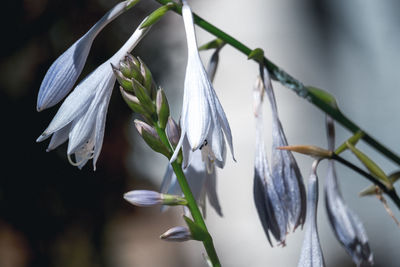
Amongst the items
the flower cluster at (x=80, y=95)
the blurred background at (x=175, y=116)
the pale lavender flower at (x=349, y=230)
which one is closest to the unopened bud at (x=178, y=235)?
the flower cluster at (x=80, y=95)

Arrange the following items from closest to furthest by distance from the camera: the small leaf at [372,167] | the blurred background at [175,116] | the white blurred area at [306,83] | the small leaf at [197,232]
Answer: the small leaf at [197,232] < the small leaf at [372,167] < the blurred background at [175,116] < the white blurred area at [306,83]

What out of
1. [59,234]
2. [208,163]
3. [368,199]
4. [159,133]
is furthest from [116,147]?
[159,133]

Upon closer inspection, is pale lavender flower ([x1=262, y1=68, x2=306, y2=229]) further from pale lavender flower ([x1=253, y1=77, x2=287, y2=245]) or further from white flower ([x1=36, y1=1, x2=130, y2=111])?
white flower ([x1=36, y1=1, x2=130, y2=111])

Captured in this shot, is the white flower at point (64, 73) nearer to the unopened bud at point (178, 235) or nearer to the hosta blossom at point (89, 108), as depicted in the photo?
the hosta blossom at point (89, 108)

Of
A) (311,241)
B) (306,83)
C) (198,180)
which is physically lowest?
(311,241)

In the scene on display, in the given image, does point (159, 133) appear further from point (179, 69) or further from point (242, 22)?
point (242, 22)

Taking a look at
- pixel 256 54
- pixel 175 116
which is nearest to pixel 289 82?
pixel 256 54

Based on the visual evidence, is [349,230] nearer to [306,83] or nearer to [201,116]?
[201,116]

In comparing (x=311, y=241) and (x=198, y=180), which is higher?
(x=198, y=180)
